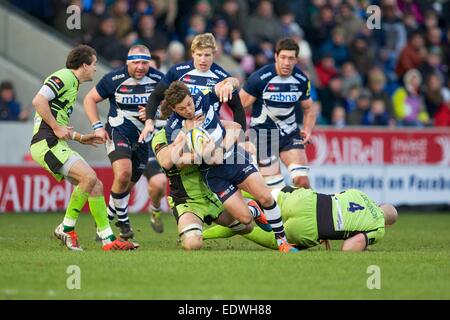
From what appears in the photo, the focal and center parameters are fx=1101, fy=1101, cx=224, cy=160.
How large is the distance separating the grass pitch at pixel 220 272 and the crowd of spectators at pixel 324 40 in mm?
8842

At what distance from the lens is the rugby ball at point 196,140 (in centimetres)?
1238

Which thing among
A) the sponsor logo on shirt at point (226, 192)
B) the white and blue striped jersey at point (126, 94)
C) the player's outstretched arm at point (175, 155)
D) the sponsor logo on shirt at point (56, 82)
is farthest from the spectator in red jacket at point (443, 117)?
the sponsor logo on shirt at point (56, 82)

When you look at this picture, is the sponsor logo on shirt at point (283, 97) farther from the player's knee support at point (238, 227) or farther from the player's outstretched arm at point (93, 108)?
the player's knee support at point (238, 227)

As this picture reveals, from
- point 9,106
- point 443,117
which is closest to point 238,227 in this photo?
point 9,106

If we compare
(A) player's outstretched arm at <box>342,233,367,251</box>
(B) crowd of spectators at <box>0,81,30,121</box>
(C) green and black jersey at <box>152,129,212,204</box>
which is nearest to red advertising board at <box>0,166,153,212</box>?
(B) crowd of spectators at <box>0,81,30,121</box>

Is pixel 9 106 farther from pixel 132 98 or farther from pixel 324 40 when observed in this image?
pixel 324 40

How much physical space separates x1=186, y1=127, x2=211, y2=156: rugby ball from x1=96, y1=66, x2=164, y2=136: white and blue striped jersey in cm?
235

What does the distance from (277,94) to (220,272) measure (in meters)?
5.18

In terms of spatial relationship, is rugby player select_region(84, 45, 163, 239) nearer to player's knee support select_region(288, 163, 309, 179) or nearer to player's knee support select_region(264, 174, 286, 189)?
player's knee support select_region(264, 174, 286, 189)

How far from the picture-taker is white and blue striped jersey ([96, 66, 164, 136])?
14664 mm

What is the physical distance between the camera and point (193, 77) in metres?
14.3

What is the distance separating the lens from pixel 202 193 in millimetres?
13117
